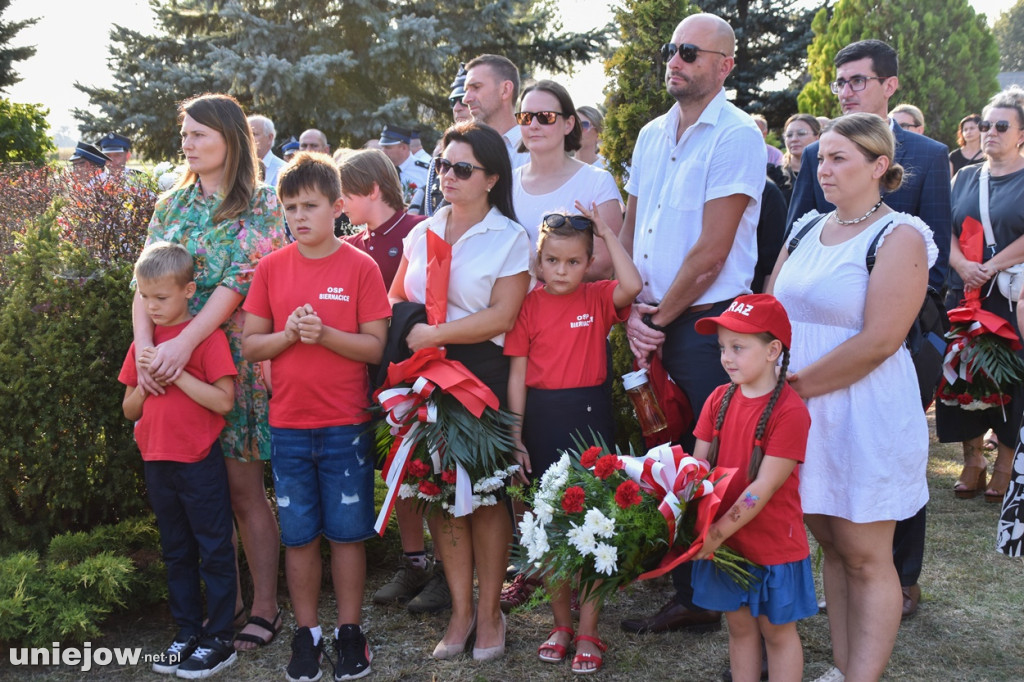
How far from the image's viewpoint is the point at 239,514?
4.25 m

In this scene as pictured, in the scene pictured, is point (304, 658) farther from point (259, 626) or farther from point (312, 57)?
point (312, 57)

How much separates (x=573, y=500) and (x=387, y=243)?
6.71 ft

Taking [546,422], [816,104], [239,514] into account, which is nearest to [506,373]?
[546,422]

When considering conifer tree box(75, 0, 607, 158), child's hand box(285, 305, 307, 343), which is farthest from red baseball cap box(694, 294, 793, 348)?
conifer tree box(75, 0, 607, 158)

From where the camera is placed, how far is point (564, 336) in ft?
12.7

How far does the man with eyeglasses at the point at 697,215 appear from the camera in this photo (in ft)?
12.5

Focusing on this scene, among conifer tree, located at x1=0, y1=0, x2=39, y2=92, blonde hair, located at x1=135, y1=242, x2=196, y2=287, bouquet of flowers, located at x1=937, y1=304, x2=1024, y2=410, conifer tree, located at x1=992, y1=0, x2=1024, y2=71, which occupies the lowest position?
bouquet of flowers, located at x1=937, y1=304, x2=1024, y2=410

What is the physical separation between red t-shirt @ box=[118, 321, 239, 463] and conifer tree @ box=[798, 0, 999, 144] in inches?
572

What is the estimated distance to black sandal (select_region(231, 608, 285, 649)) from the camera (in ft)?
13.6

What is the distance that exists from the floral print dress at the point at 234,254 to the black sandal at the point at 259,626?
772 millimetres

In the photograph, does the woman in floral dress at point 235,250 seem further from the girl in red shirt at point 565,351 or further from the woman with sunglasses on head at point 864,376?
the woman with sunglasses on head at point 864,376

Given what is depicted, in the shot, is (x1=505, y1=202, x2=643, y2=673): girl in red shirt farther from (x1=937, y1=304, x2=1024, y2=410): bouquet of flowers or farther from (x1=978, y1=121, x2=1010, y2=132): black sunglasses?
(x1=978, y1=121, x2=1010, y2=132): black sunglasses

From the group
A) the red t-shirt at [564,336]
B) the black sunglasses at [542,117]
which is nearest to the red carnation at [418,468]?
the red t-shirt at [564,336]

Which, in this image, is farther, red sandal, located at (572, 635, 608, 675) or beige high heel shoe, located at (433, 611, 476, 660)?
beige high heel shoe, located at (433, 611, 476, 660)
